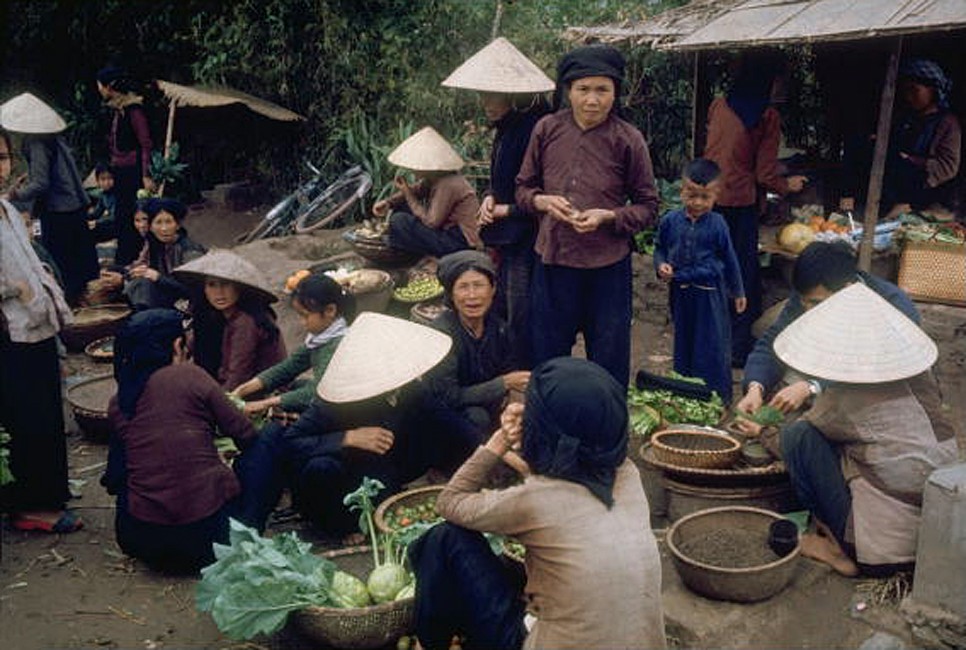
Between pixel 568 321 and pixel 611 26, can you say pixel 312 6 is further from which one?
pixel 568 321

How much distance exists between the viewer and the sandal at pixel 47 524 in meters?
4.96

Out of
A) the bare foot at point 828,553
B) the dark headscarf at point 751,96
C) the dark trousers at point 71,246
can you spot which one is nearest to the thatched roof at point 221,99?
the dark trousers at point 71,246

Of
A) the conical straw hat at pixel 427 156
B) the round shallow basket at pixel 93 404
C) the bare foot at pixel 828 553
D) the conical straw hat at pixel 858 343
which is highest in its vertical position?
the conical straw hat at pixel 427 156

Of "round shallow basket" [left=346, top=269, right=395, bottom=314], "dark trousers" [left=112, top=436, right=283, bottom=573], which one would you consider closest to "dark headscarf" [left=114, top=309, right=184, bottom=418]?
"dark trousers" [left=112, top=436, right=283, bottom=573]

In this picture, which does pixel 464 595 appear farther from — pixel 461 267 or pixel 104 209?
pixel 104 209

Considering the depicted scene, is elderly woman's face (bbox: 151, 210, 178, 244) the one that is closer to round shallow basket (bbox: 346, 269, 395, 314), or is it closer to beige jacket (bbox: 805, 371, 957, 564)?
round shallow basket (bbox: 346, 269, 395, 314)

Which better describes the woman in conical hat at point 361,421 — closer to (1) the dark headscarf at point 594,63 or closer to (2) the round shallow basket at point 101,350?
(1) the dark headscarf at point 594,63

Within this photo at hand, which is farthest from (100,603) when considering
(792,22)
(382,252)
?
(792,22)

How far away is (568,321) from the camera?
546cm

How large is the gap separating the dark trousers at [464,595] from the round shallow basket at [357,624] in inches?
8.3

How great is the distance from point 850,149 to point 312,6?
636cm

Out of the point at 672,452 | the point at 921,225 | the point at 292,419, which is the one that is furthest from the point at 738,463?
the point at 921,225

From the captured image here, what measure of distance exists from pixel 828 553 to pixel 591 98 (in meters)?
2.51

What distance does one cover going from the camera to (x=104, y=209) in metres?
10.2
